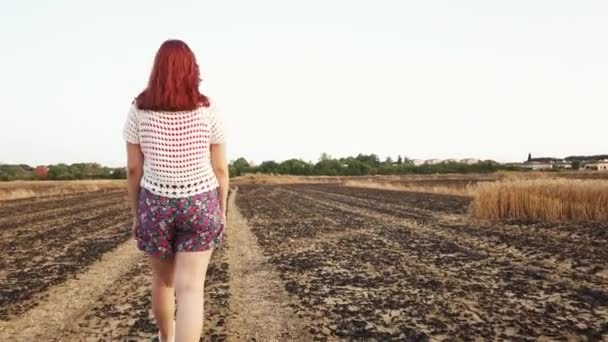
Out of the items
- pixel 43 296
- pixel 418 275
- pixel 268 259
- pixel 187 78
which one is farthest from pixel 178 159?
pixel 268 259

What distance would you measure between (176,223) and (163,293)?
62 centimetres

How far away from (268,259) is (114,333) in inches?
150

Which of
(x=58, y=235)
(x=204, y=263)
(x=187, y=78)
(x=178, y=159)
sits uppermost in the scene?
(x=187, y=78)

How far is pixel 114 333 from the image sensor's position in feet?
12.7

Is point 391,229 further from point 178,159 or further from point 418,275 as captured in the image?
point 178,159

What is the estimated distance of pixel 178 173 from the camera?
2.63 m

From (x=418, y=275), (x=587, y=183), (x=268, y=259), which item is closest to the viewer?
(x=418, y=275)

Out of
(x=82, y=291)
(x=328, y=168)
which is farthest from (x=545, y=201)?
(x=328, y=168)

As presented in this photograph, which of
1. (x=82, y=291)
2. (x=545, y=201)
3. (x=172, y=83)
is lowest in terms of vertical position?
(x=82, y=291)

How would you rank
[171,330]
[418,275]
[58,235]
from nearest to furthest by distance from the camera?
[171,330] → [418,275] → [58,235]

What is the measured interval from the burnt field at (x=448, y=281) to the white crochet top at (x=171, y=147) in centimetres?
190

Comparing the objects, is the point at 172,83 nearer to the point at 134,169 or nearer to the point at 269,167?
the point at 134,169

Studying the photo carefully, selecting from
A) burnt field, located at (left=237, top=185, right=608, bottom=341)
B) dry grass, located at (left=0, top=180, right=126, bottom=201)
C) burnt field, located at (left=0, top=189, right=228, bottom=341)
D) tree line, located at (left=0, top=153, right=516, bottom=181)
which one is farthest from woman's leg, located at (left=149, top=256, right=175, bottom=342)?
tree line, located at (left=0, top=153, right=516, bottom=181)

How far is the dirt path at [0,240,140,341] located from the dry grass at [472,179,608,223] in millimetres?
11019
